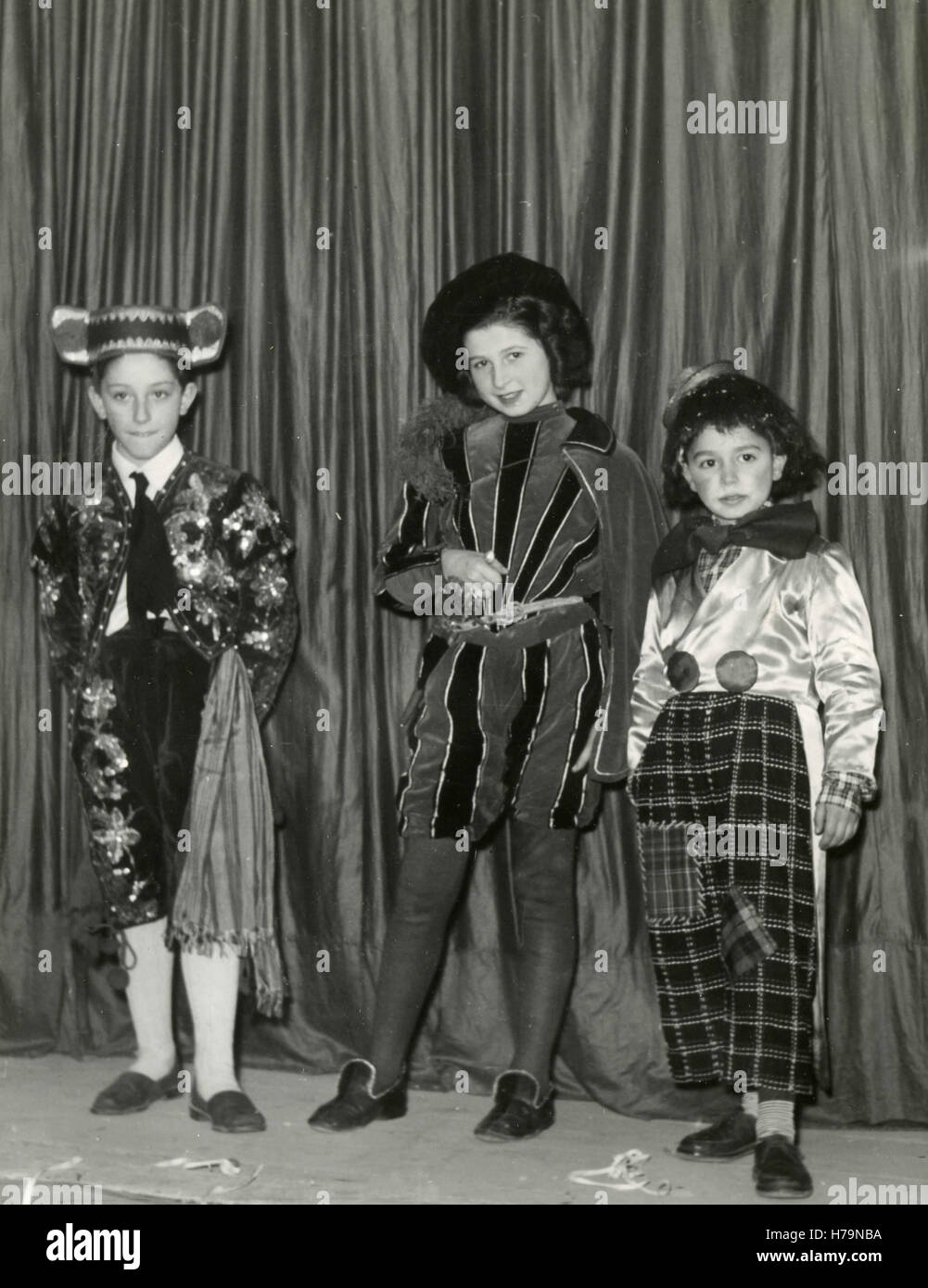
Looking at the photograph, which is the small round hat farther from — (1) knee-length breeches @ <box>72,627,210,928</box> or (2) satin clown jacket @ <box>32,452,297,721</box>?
(1) knee-length breeches @ <box>72,627,210,928</box>

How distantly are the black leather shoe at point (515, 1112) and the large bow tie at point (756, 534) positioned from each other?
971mm

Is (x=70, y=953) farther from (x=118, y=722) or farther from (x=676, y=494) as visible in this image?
(x=676, y=494)

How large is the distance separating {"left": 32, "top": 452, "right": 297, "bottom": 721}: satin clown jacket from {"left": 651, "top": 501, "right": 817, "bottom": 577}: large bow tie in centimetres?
75

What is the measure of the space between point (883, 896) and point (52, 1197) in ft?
5.25

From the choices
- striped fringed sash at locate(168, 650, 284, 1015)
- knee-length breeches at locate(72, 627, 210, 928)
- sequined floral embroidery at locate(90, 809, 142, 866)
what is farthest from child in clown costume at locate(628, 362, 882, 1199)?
sequined floral embroidery at locate(90, 809, 142, 866)

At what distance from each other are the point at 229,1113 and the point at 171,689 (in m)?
0.78

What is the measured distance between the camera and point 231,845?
2.87 meters

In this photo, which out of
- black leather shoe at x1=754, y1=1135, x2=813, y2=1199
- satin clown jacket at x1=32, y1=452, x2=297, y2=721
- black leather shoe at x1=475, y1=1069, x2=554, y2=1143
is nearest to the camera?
black leather shoe at x1=754, y1=1135, x2=813, y2=1199

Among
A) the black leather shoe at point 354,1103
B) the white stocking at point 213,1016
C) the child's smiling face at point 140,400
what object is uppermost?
the child's smiling face at point 140,400

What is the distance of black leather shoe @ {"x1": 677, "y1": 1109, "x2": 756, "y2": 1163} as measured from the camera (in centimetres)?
269

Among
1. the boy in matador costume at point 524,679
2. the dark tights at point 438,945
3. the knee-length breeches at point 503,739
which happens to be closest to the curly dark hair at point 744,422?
the boy in matador costume at point 524,679

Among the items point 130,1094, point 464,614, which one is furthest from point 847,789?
point 130,1094

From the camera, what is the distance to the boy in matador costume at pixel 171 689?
9.40 feet

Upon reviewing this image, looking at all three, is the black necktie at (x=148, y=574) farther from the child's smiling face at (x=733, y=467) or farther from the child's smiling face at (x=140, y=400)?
the child's smiling face at (x=733, y=467)
